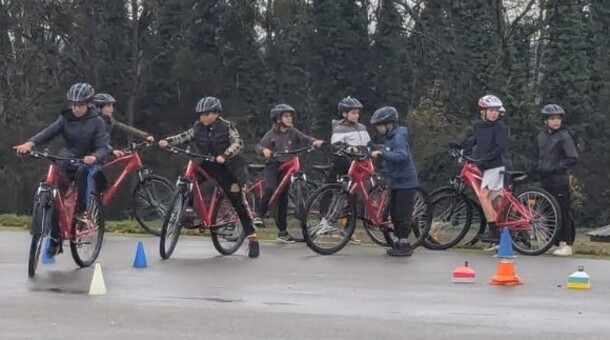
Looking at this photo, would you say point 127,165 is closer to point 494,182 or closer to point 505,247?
point 494,182

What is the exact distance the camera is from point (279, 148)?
1684cm

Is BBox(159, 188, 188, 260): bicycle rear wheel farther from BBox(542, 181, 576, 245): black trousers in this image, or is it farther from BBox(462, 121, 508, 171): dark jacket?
BBox(542, 181, 576, 245): black trousers

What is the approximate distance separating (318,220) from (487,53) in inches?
1917

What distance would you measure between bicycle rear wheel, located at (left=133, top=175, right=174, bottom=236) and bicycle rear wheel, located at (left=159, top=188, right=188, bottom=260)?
10.8ft

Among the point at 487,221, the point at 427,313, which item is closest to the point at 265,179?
the point at 487,221

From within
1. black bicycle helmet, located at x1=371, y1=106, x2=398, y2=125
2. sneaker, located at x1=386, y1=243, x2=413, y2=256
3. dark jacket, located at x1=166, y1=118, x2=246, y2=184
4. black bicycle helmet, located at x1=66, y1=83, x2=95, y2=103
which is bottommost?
sneaker, located at x1=386, y1=243, x2=413, y2=256

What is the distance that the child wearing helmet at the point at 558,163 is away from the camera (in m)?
15.4

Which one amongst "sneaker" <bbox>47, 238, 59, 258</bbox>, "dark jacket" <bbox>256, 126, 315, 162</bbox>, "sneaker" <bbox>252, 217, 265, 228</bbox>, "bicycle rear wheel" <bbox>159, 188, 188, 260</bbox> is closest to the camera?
"sneaker" <bbox>47, 238, 59, 258</bbox>

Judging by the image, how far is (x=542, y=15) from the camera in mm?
62812

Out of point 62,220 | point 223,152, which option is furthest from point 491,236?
point 62,220

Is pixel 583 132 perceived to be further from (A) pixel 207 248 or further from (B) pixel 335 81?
(A) pixel 207 248

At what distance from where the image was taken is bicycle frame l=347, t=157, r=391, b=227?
1548cm

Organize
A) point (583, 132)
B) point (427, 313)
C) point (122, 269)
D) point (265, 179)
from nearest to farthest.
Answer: point (427, 313) < point (122, 269) < point (265, 179) < point (583, 132)

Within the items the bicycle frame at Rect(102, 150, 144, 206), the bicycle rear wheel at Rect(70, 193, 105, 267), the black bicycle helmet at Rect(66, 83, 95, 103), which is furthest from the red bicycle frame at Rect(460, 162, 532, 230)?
the black bicycle helmet at Rect(66, 83, 95, 103)
